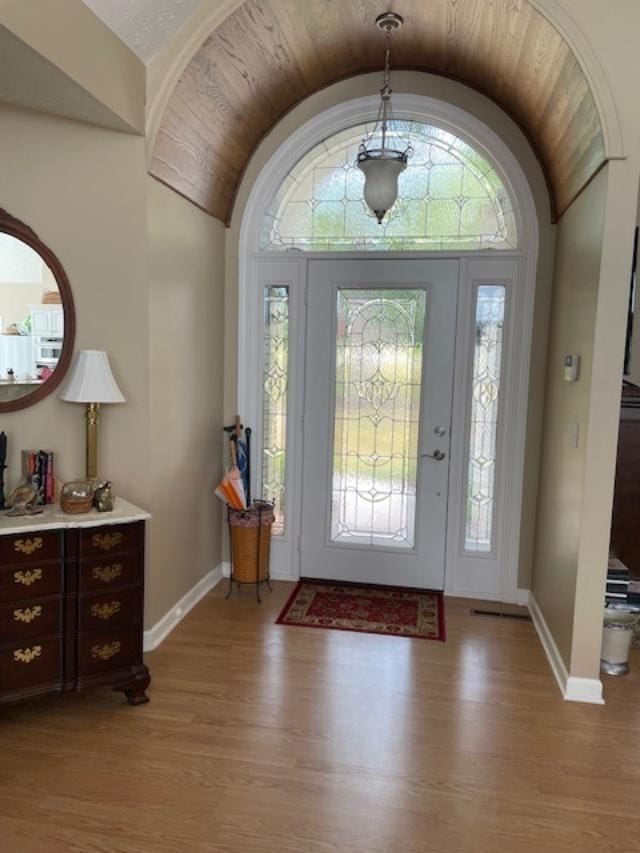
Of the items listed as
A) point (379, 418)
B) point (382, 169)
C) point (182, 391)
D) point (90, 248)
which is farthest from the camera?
point (379, 418)

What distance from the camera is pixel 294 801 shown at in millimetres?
→ 2031

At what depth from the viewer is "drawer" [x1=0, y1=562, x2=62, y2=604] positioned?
2270mm

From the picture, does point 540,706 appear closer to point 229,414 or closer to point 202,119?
point 229,414

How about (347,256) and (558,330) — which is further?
(347,256)

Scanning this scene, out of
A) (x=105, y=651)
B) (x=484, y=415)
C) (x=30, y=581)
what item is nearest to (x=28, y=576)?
(x=30, y=581)

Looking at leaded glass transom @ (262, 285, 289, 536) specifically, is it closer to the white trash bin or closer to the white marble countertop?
the white marble countertop

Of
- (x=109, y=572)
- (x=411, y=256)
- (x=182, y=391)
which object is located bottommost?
(x=109, y=572)

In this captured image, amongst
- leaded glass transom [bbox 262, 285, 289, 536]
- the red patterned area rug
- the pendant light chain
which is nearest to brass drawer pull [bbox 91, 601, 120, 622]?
the red patterned area rug

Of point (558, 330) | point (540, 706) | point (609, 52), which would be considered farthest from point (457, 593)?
point (609, 52)

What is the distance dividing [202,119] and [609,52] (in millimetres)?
1869

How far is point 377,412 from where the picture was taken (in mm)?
3826

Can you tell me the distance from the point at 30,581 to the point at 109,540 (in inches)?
12.6

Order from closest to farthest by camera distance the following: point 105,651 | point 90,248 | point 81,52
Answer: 1. point 81,52
2. point 105,651
3. point 90,248

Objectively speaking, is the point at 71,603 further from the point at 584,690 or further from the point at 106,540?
the point at 584,690
